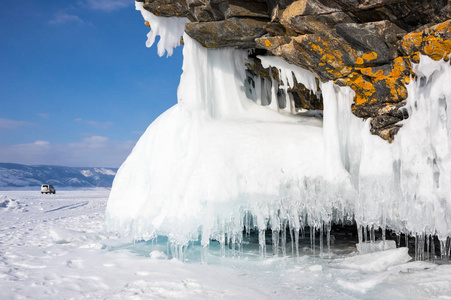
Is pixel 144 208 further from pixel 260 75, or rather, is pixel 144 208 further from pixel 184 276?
pixel 260 75

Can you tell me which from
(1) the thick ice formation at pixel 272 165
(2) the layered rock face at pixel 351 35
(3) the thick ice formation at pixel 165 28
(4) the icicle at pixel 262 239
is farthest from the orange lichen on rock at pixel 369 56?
(3) the thick ice formation at pixel 165 28

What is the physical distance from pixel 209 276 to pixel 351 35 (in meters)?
4.15

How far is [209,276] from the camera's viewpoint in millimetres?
4676

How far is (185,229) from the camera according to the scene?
5684 millimetres

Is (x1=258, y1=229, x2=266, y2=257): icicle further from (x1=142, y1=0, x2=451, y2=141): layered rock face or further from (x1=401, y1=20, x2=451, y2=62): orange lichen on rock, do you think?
(x1=401, y1=20, x2=451, y2=62): orange lichen on rock

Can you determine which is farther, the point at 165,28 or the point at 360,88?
the point at 165,28

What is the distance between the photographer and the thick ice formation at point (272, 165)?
482 cm

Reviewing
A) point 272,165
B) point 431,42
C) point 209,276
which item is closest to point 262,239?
point 272,165

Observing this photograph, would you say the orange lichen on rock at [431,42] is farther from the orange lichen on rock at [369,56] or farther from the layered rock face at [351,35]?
the orange lichen on rock at [369,56]

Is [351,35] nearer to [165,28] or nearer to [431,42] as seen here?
[431,42]

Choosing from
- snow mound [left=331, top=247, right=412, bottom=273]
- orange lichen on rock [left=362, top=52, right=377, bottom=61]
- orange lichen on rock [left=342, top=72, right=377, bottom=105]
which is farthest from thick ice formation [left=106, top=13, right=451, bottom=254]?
orange lichen on rock [left=362, top=52, right=377, bottom=61]

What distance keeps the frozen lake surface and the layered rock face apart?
222cm

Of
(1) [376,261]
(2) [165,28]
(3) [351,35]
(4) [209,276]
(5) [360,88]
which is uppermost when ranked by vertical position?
(2) [165,28]

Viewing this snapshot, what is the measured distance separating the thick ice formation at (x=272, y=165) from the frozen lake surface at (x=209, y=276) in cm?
51
